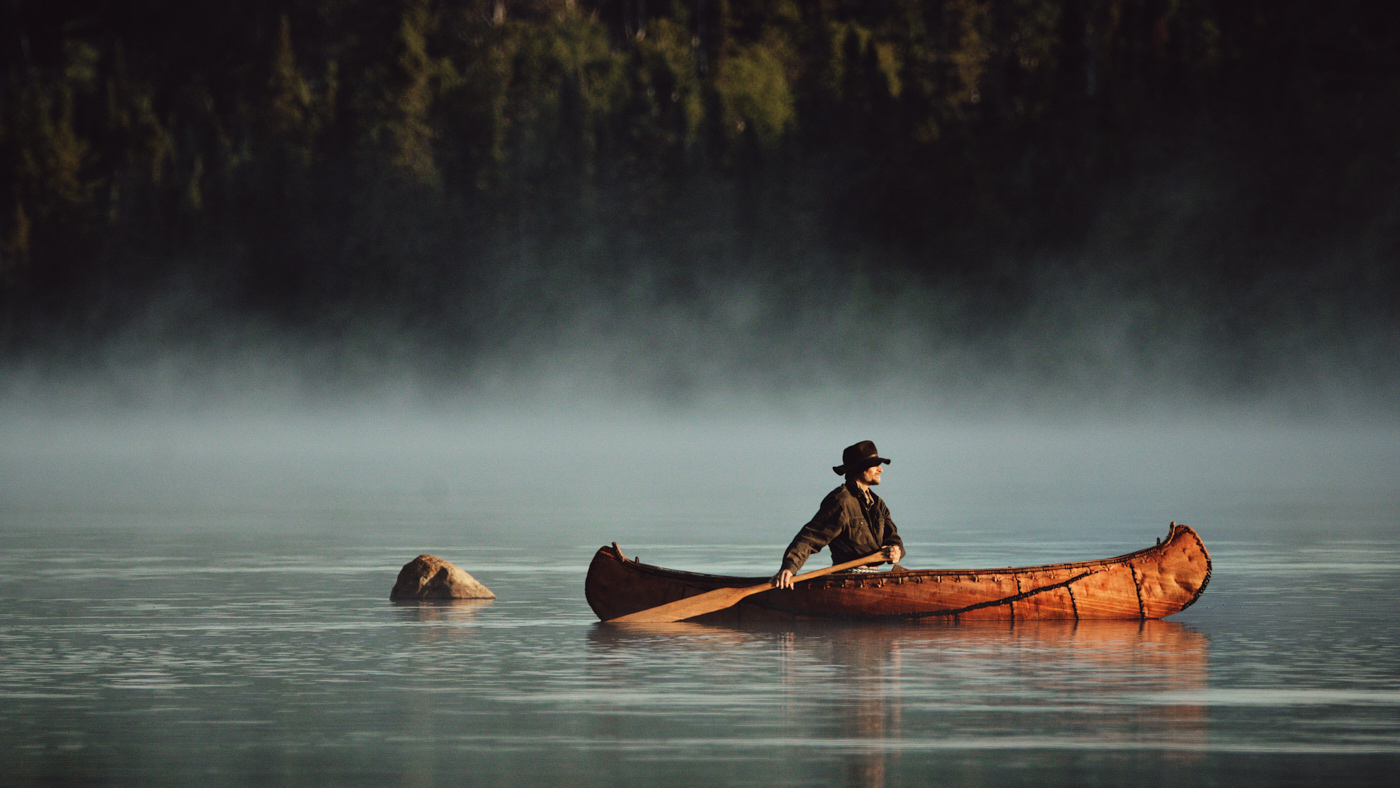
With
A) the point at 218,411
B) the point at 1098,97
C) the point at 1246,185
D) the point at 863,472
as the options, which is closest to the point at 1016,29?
the point at 1098,97

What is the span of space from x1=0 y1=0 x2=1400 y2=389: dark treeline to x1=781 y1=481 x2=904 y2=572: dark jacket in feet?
248

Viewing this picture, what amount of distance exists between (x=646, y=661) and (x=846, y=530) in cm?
233

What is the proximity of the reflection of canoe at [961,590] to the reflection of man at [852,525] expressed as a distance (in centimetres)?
A: 28

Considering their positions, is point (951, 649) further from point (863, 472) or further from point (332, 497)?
point (332, 497)

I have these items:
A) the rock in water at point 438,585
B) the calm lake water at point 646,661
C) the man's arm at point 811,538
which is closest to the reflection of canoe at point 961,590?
the calm lake water at point 646,661

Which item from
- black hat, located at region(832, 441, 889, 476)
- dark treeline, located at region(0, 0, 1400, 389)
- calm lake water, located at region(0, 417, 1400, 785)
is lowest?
calm lake water, located at region(0, 417, 1400, 785)

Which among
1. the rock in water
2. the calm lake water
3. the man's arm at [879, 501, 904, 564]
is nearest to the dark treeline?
the calm lake water

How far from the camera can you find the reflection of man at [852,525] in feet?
55.8

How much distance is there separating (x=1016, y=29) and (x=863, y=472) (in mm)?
98342

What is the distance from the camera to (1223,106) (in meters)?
96.2

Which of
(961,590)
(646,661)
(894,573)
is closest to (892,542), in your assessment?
(894,573)

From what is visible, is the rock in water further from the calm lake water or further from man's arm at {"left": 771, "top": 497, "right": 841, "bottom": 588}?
man's arm at {"left": 771, "top": 497, "right": 841, "bottom": 588}

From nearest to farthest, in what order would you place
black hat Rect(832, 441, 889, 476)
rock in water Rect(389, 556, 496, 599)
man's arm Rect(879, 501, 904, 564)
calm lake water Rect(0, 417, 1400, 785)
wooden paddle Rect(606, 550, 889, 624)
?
calm lake water Rect(0, 417, 1400, 785), black hat Rect(832, 441, 889, 476), man's arm Rect(879, 501, 904, 564), wooden paddle Rect(606, 550, 889, 624), rock in water Rect(389, 556, 496, 599)

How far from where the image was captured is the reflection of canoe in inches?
692
